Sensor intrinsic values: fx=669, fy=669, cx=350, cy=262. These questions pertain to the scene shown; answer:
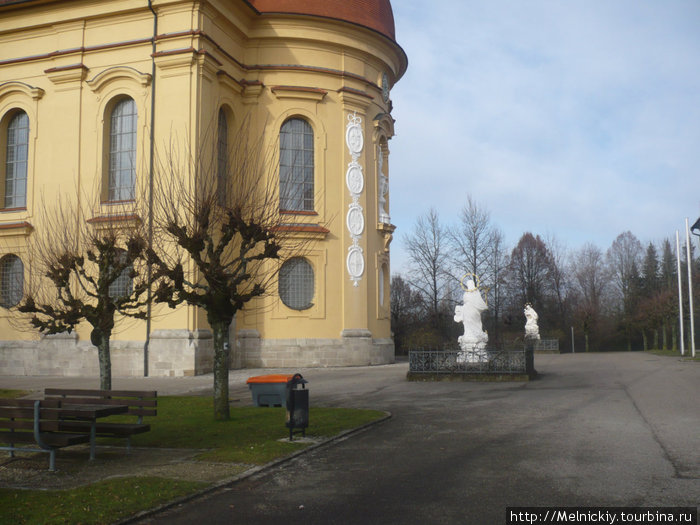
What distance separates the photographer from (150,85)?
2588 cm

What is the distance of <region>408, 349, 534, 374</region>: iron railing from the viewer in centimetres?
2003

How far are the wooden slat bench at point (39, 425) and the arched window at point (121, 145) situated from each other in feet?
62.9

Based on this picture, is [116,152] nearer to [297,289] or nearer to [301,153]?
[301,153]

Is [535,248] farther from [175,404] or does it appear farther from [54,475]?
[54,475]

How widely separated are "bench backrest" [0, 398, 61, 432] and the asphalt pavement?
242 centimetres

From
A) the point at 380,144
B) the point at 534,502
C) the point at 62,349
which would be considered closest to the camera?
the point at 534,502

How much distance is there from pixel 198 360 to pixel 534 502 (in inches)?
739

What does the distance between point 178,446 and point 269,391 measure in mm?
4990

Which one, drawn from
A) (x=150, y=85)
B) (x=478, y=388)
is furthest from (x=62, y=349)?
(x=478, y=388)

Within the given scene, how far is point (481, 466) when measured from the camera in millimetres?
8203

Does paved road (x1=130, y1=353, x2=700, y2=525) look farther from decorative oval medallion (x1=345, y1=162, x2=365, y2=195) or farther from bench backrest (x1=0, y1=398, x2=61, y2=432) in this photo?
→ decorative oval medallion (x1=345, y1=162, x2=365, y2=195)

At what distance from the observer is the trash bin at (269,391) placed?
14828 millimetres

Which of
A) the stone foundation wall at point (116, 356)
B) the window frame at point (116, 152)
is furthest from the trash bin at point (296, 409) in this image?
the window frame at point (116, 152)

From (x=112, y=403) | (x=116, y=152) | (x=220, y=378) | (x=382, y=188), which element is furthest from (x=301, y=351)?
(x=112, y=403)
